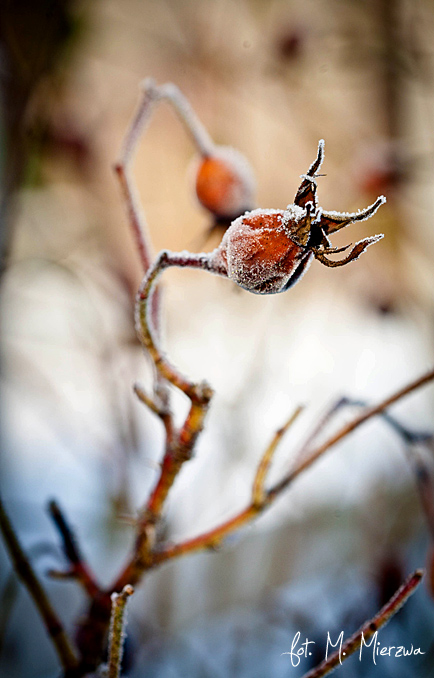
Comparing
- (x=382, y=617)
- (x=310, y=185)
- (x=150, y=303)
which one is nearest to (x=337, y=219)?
(x=310, y=185)

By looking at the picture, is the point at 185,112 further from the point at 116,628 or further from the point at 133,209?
the point at 116,628

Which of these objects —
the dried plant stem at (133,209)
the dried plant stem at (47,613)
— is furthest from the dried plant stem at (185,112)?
the dried plant stem at (47,613)

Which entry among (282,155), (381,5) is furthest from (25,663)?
(381,5)

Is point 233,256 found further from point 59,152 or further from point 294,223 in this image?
point 59,152

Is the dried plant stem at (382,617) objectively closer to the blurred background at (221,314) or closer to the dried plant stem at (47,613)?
the dried plant stem at (47,613)

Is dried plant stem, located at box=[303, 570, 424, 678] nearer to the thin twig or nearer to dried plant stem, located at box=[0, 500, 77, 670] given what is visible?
the thin twig

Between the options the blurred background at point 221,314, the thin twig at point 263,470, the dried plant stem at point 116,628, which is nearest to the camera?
the dried plant stem at point 116,628

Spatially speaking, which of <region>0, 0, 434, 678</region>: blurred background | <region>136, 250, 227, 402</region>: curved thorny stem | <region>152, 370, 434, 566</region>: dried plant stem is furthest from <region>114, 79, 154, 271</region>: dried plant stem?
<region>0, 0, 434, 678</region>: blurred background
